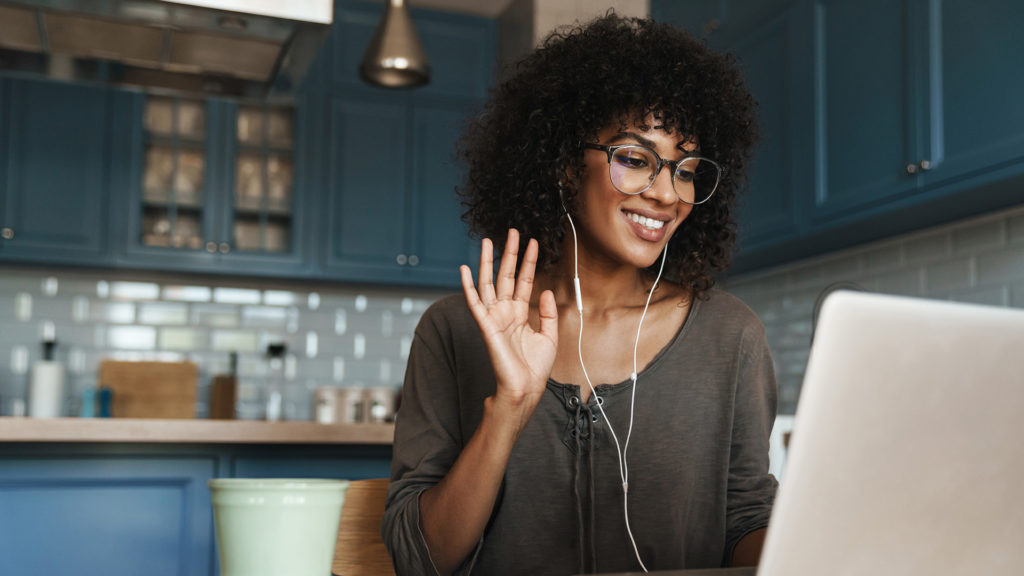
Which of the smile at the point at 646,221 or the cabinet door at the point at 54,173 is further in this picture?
the cabinet door at the point at 54,173

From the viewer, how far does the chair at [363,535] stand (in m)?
1.24

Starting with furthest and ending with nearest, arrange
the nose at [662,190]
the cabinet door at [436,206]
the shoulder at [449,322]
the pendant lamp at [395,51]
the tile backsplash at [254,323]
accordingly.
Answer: the cabinet door at [436,206], the tile backsplash at [254,323], the pendant lamp at [395,51], the shoulder at [449,322], the nose at [662,190]

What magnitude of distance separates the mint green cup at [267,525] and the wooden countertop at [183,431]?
190cm

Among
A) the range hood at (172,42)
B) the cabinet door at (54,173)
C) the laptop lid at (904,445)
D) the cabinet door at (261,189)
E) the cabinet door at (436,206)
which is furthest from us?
the cabinet door at (436,206)

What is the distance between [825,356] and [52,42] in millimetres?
2408

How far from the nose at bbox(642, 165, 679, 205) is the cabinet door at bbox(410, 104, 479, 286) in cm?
307

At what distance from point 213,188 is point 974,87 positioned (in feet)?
9.70

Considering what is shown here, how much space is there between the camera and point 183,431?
2.50 meters

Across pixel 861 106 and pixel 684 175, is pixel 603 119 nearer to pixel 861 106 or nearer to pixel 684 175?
pixel 684 175

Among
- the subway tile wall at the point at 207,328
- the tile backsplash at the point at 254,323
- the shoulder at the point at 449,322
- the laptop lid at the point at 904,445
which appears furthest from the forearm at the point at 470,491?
the subway tile wall at the point at 207,328

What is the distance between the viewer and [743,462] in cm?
135

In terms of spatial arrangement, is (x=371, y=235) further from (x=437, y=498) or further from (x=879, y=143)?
(x=437, y=498)

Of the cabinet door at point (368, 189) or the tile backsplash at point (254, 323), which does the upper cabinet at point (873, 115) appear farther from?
the cabinet door at point (368, 189)

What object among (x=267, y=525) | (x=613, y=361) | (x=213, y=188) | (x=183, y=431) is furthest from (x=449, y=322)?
(x=213, y=188)
